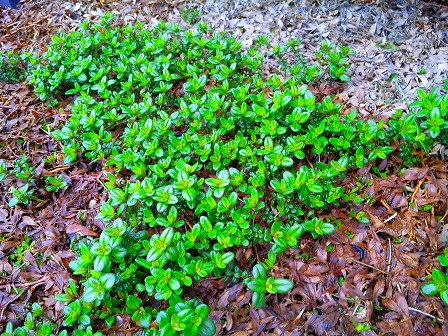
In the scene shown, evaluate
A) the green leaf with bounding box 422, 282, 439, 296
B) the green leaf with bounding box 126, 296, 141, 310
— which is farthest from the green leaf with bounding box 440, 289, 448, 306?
the green leaf with bounding box 126, 296, 141, 310

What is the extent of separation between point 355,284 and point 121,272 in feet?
4.59

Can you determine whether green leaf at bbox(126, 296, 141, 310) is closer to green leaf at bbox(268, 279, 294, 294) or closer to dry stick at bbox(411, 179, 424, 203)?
green leaf at bbox(268, 279, 294, 294)

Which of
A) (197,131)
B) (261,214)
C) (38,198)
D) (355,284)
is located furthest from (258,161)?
(38,198)

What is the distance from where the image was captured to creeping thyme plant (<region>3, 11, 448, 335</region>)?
2.25 m

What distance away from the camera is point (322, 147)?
2779 mm

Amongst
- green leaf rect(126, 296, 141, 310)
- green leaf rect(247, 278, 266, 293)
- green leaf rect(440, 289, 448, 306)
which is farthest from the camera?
green leaf rect(126, 296, 141, 310)

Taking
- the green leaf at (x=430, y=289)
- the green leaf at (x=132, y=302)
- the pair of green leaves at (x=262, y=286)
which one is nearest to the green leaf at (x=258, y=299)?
the pair of green leaves at (x=262, y=286)

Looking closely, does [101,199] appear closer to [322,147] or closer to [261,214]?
[261,214]

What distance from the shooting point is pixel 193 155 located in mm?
2912

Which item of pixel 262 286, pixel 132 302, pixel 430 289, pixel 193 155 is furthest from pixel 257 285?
pixel 193 155

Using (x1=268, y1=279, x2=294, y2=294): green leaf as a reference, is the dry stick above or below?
above

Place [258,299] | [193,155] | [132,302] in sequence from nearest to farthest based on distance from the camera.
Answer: [258,299]
[132,302]
[193,155]

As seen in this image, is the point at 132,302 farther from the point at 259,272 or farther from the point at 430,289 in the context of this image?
the point at 430,289

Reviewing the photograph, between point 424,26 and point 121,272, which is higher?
point 424,26
